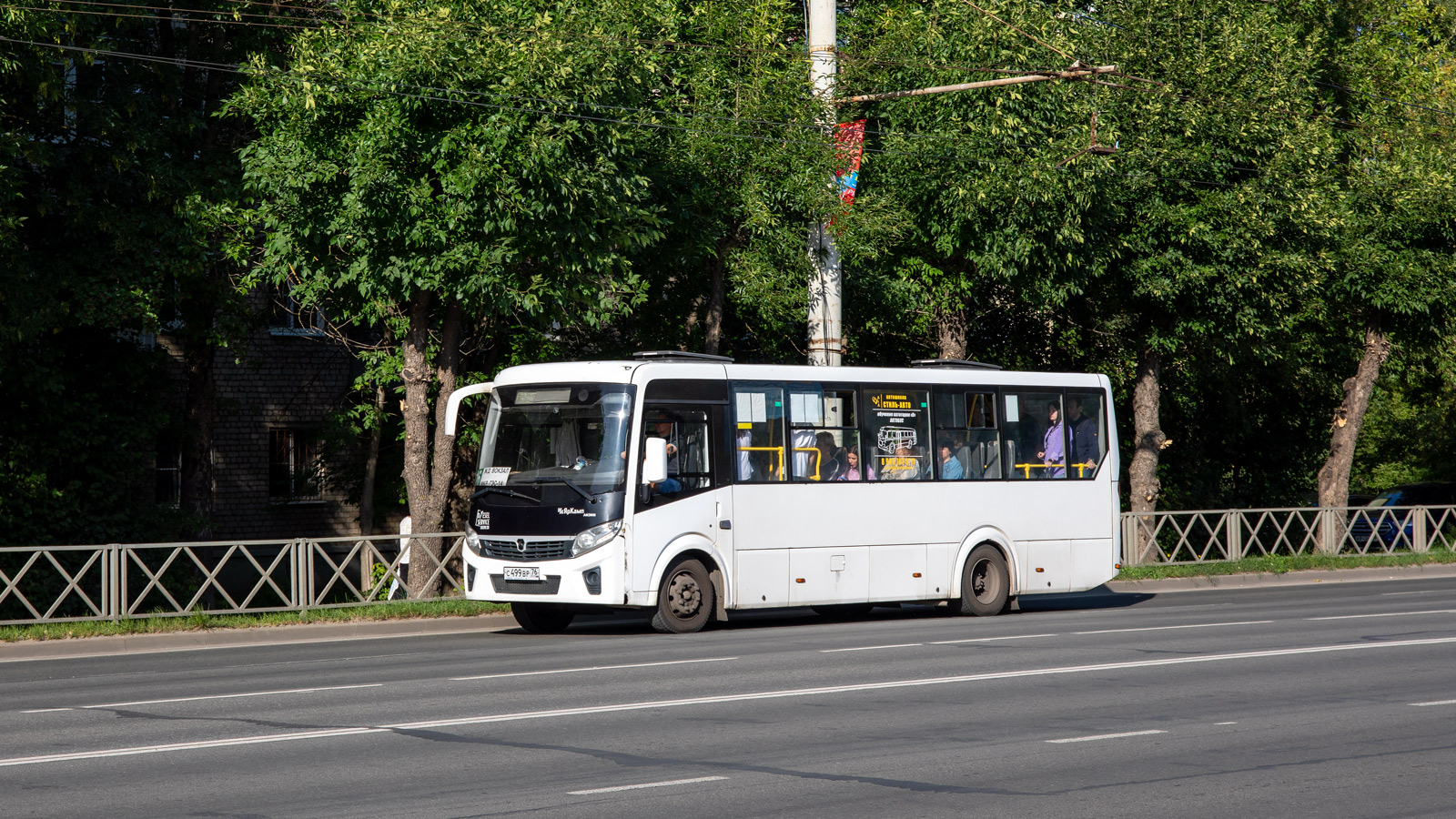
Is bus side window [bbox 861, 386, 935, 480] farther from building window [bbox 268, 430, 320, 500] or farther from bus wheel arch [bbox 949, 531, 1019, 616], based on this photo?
building window [bbox 268, 430, 320, 500]

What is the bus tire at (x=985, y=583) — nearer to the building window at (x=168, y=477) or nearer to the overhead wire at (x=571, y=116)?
the overhead wire at (x=571, y=116)

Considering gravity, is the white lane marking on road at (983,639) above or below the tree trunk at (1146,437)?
below

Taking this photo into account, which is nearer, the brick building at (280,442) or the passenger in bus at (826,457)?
the passenger in bus at (826,457)

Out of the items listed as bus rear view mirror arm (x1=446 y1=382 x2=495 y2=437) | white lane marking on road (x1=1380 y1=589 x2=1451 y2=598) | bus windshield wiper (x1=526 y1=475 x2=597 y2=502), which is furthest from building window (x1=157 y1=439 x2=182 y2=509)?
white lane marking on road (x1=1380 y1=589 x2=1451 y2=598)

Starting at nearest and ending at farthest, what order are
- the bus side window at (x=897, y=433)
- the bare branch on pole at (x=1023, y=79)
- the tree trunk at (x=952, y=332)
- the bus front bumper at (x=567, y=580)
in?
the bus front bumper at (x=567, y=580) → the bus side window at (x=897, y=433) → the bare branch on pole at (x=1023, y=79) → the tree trunk at (x=952, y=332)

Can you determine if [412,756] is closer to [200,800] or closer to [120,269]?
[200,800]

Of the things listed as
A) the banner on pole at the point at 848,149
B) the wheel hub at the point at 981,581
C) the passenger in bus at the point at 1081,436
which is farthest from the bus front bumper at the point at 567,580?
the banner on pole at the point at 848,149

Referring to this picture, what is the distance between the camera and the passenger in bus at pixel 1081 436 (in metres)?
20.5

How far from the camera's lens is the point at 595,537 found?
16.0 m

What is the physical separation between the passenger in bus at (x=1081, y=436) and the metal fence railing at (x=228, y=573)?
322 inches

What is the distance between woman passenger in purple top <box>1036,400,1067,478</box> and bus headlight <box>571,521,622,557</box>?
21.8ft

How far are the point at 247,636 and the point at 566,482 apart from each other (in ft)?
13.7

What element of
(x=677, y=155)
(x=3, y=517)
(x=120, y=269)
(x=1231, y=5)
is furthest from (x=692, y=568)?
(x=1231, y=5)

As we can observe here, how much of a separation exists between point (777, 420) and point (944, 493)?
102 inches
